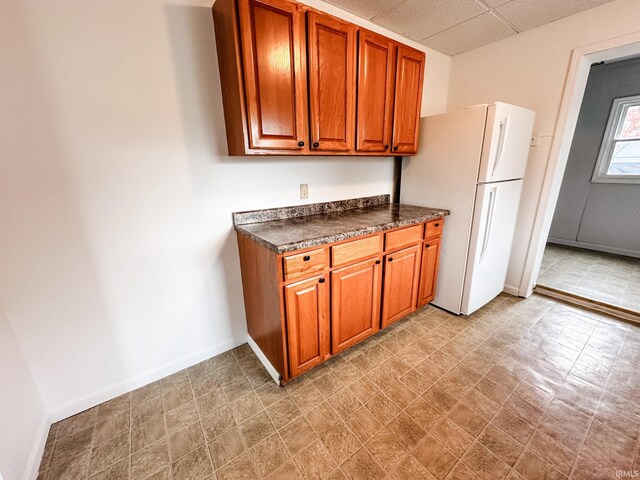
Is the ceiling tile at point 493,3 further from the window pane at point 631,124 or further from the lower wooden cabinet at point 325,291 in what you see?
the window pane at point 631,124

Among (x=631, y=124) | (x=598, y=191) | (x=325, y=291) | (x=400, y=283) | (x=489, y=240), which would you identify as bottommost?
(x=400, y=283)

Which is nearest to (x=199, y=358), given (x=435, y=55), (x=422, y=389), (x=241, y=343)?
(x=241, y=343)

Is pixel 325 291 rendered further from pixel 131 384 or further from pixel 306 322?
pixel 131 384

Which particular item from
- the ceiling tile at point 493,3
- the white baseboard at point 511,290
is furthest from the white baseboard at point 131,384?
the ceiling tile at point 493,3

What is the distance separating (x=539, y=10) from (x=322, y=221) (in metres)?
2.29

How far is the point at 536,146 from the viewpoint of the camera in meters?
2.36

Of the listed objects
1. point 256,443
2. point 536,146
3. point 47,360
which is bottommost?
point 256,443

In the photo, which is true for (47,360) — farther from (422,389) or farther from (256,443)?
(422,389)

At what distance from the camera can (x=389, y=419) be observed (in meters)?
1.41

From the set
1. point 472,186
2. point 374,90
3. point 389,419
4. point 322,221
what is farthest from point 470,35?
point 389,419

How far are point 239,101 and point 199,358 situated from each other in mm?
1722

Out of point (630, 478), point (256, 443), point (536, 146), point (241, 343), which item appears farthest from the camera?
point (536, 146)

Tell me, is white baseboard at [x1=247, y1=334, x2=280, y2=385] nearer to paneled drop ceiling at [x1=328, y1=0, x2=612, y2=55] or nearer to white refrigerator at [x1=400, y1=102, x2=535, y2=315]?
white refrigerator at [x1=400, y1=102, x2=535, y2=315]

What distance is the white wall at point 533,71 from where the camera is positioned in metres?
1.93
